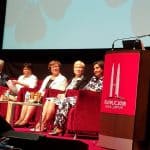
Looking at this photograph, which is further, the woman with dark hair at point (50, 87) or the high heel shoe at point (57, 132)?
the woman with dark hair at point (50, 87)

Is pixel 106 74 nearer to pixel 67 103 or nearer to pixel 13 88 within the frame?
pixel 67 103

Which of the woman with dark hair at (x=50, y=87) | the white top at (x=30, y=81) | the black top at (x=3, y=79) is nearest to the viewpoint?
the woman with dark hair at (x=50, y=87)

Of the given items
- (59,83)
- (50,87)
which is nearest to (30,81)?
(50,87)

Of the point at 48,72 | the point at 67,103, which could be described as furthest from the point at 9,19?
the point at 67,103

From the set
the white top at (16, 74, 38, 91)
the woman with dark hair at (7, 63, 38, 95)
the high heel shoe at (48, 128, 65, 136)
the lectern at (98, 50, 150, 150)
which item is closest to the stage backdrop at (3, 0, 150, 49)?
the woman with dark hair at (7, 63, 38, 95)

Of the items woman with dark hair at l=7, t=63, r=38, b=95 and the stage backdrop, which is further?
woman with dark hair at l=7, t=63, r=38, b=95

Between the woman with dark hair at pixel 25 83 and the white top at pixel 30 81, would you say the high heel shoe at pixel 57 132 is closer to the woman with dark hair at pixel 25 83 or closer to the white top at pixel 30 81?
the woman with dark hair at pixel 25 83

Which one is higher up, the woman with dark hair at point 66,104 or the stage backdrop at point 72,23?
the stage backdrop at point 72,23

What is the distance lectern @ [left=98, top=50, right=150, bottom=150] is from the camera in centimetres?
314

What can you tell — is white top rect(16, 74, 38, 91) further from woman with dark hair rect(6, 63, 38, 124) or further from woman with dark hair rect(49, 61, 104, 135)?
woman with dark hair rect(49, 61, 104, 135)

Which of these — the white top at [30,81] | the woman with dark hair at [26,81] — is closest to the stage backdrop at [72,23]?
the woman with dark hair at [26,81]

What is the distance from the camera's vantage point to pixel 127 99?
3.20 meters

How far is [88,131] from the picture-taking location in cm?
541

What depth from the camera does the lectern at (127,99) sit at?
3.14 metres
